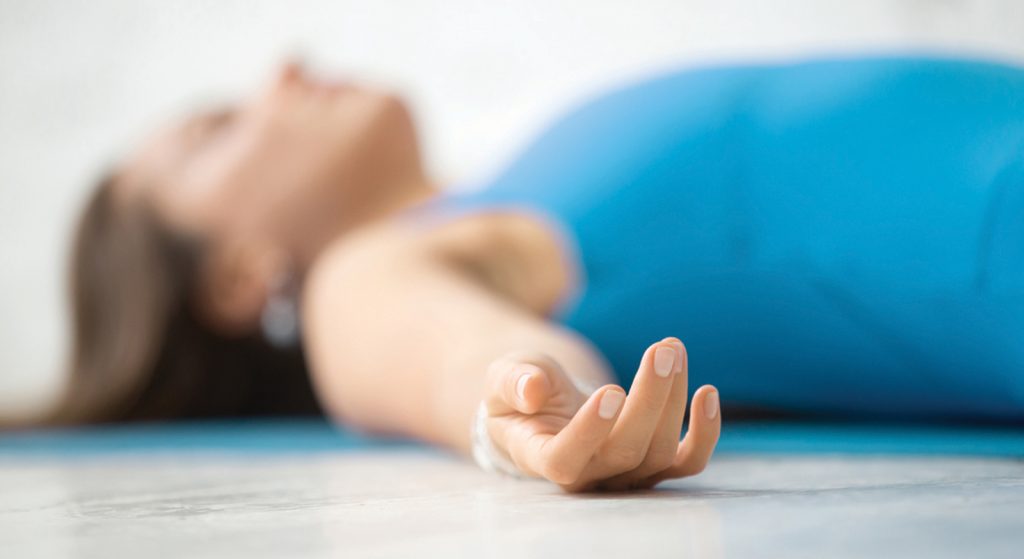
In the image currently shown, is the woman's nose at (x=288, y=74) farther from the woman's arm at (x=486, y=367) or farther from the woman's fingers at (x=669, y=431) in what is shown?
the woman's fingers at (x=669, y=431)

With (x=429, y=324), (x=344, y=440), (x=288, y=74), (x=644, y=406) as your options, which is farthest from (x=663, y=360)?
(x=288, y=74)

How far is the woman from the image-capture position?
3.28 feet

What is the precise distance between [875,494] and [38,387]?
8.22 feet

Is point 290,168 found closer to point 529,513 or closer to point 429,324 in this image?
point 429,324

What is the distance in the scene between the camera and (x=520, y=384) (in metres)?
0.62

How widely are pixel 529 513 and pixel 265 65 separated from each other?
8.08 feet

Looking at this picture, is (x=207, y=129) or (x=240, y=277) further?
(x=207, y=129)

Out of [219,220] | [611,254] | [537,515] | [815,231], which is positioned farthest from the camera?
[219,220]

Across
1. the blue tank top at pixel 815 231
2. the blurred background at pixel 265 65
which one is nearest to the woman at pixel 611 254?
the blue tank top at pixel 815 231

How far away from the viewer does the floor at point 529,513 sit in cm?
45

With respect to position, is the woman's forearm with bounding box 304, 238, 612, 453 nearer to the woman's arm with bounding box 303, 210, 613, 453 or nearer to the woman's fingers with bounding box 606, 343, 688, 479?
the woman's arm with bounding box 303, 210, 613, 453

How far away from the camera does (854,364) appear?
1135 mm

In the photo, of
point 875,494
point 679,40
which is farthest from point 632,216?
point 679,40

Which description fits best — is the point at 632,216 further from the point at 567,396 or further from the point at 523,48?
the point at 523,48
